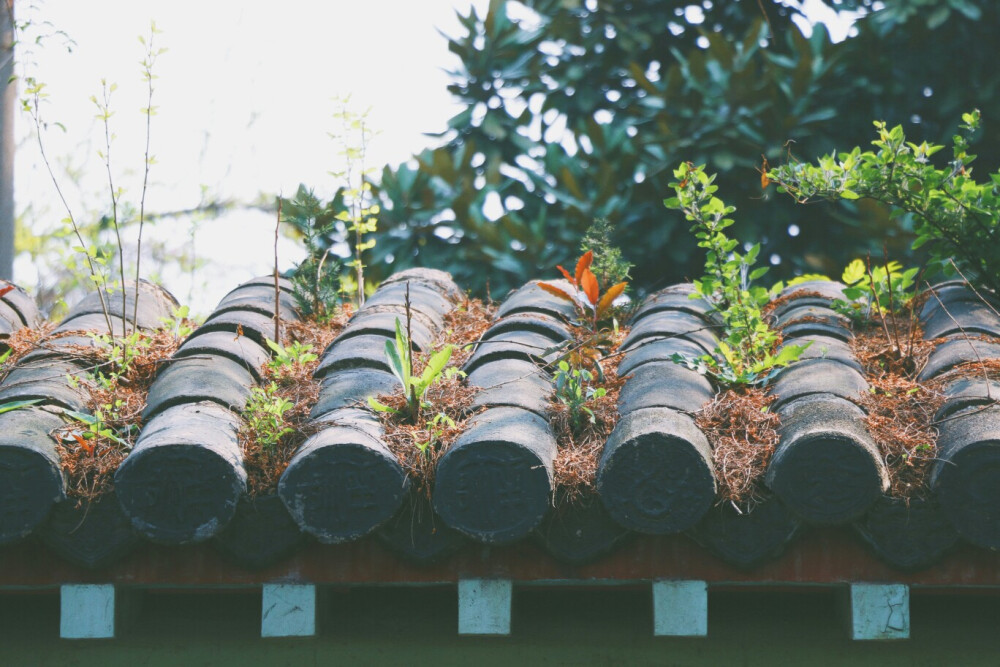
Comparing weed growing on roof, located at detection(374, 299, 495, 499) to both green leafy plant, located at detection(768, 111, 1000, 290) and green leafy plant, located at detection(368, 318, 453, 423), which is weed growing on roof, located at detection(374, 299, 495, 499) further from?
green leafy plant, located at detection(768, 111, 1000, 290)

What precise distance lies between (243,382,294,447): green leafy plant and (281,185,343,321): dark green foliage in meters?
1.35

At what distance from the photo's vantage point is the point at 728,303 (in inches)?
161

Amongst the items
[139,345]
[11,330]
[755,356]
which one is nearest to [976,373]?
[755,356]

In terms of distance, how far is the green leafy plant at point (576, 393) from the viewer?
325 cm

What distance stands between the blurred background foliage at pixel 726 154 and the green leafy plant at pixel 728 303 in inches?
150

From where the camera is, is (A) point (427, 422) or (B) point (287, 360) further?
(B) point (287, 360)

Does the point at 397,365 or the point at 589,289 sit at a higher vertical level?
the point at 589,289

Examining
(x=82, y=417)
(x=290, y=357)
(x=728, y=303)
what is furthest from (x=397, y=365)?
(x=728, y=303)

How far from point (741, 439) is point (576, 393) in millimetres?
525

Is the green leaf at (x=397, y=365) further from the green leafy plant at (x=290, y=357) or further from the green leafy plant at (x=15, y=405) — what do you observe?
the green leafy plant at (x=15, y=405)

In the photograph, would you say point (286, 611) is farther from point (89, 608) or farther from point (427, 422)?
point (427, 422)

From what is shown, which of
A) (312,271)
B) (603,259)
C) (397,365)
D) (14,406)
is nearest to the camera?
(14,406)

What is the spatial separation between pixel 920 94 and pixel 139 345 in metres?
6.74

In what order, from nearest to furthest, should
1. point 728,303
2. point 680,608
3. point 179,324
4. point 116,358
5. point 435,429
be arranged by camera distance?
point 680,608, point 435,429, point 116,358, point 728,303, point 179,324
